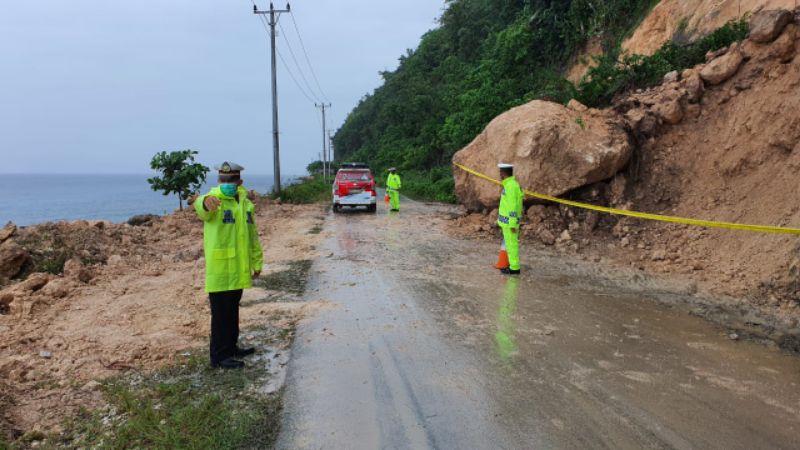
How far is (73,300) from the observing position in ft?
23.0

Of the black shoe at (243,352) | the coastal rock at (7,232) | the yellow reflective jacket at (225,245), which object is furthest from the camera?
the coastal rock at (7,232)

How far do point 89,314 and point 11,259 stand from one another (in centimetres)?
345

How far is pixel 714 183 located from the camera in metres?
9.38

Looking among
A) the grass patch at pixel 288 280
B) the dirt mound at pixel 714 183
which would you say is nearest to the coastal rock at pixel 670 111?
the dirt mound at pixel 714 183

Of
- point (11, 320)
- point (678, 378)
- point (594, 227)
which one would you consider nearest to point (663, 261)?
point (594, 227)

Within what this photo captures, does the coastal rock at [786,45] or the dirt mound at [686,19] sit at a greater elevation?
the dirt mound at [686,19]

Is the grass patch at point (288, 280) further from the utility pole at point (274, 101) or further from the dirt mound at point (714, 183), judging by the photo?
the utility pole at point (274, 101)

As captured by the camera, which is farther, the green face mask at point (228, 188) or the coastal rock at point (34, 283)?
the coastal rock at point (34, 283)

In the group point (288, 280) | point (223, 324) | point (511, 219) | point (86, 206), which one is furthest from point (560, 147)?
point (86, 206)

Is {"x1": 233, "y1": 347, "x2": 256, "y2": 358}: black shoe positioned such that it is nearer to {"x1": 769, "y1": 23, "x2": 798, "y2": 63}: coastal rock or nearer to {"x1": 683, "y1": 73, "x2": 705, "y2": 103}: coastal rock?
{"x1": 683, "y1": 73, "x2": 705, "y2": 103}: coastal rock

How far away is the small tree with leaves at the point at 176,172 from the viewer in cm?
1850

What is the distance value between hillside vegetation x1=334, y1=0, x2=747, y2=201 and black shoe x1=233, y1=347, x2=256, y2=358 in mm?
10747

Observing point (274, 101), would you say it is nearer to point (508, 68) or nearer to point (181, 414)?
point (508, 68)

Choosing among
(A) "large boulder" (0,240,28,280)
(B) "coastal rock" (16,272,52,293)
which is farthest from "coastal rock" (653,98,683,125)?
(A) "large boulder" (0,240,28,280)
